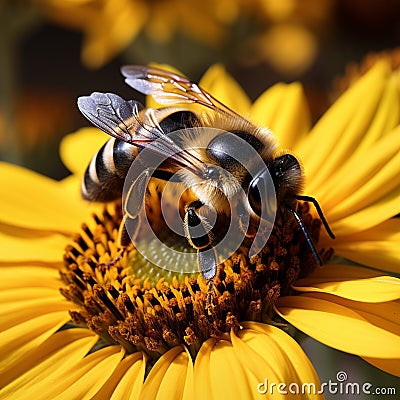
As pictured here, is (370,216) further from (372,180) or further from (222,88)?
(222,88)

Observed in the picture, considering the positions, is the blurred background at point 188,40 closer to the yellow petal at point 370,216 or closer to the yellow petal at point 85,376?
the yellow petal at point 370,216

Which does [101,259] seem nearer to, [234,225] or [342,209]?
[234,225]

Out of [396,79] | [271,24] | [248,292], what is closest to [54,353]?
[248,292]

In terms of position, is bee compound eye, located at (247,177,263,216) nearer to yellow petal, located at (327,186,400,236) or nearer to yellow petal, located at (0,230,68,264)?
yellow petal, located at (327,186,400,236)

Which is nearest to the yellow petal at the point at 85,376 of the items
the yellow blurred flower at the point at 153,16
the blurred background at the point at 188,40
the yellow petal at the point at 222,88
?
the yellow petal at the point at 222,88

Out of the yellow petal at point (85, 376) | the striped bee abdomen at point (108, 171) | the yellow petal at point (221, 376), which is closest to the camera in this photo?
the yellow petal at point (221, 376)
